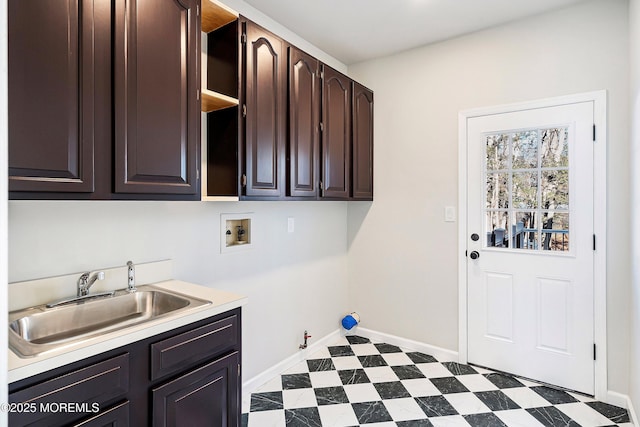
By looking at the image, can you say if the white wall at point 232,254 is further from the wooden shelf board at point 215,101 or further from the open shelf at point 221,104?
the wooden shelf board at point 215,101

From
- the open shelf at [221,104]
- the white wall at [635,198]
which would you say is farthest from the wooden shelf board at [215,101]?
the white wall at [635,198]

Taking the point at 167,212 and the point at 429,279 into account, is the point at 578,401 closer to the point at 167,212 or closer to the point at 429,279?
the point at 429,279

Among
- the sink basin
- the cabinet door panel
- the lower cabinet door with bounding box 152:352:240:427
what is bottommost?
the lower cabinet door with bounding box 152:352:240:427

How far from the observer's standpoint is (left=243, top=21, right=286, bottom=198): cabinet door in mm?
1904

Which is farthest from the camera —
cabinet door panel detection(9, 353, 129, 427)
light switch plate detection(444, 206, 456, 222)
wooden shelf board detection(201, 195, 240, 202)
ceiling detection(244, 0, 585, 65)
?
light switch plate detection(444, 206, 456, 222)

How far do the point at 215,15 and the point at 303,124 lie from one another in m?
0.80

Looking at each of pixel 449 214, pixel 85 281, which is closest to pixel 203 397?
pixel 85 281

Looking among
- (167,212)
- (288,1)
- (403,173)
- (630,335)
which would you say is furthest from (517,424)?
(288,1)

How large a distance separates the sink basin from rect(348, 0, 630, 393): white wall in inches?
78.5

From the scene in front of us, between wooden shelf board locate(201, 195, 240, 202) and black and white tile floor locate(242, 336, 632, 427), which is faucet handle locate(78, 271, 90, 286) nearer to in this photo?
wooden shelf board locate(201, 195, 240, 202)

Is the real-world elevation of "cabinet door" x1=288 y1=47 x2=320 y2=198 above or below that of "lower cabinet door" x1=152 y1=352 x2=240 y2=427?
above

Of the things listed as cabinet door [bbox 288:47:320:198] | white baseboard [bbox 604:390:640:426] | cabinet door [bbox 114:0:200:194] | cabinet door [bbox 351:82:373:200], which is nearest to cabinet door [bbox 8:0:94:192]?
cabinet door [bbox 114:0:200:194]

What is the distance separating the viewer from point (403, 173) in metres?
3.02

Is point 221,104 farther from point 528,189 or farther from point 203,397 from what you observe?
point 528,189
